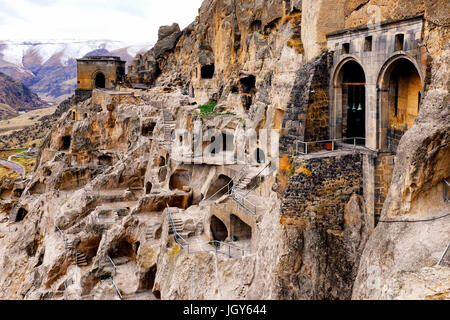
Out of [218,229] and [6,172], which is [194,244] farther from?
[6,172]

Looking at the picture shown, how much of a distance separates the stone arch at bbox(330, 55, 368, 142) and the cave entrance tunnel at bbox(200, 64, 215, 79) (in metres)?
22.4

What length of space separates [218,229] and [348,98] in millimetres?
7760

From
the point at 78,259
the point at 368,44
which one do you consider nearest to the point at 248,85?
the point at 78,259

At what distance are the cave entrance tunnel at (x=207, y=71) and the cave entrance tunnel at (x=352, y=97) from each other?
73.3 feet

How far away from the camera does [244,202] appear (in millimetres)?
17703

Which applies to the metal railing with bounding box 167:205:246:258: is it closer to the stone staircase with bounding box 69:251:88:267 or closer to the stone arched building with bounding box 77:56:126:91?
the stone staircase with bounding box 69:251:88:267

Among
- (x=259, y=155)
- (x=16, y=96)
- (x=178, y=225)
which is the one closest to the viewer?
(x=178, y=225)

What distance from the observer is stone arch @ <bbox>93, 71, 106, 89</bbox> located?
4894cm

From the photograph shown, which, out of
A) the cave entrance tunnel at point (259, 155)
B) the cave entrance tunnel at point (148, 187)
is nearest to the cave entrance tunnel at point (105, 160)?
the cave entrance tunnel at point (148, 187)

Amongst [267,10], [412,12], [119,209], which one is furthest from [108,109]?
[412,12]

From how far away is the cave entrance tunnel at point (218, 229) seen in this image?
63.0 ft

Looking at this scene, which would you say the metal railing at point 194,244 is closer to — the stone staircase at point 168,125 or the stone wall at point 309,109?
the stone wall at point 309,109

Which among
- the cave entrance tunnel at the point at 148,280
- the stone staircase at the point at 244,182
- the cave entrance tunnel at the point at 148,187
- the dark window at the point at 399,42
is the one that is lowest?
the cave entrance tunnel at the point at 148,280

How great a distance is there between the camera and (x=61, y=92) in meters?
187
